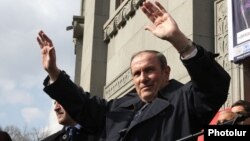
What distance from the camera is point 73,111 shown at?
3658 millimetres

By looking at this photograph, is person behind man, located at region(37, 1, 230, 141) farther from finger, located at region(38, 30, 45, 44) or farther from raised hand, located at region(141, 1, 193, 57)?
finger, located at region(38, 30, 45, 44)

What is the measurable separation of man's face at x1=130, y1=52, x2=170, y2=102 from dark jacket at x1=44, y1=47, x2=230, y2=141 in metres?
0.05

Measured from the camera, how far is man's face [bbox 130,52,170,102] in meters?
3.22

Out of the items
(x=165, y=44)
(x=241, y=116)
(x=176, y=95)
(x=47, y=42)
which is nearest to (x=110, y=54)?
(x=165, y=44)

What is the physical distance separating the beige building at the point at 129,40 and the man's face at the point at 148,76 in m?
4.30

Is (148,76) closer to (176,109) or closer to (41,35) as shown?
(176,109)

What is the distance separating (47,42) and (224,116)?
142cm

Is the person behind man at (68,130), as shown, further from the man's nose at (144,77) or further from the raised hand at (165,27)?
the raised hand at (165,27)

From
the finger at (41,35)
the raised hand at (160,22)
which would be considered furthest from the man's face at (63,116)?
the raised hand at (160,22)

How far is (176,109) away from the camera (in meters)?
3.09

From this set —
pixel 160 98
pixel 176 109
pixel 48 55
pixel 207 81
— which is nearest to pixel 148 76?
pixel 160 98

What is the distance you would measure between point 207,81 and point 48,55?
4.41ft

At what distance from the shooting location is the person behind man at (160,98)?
2.91 metres

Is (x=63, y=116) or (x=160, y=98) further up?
(x=63, y=116)
